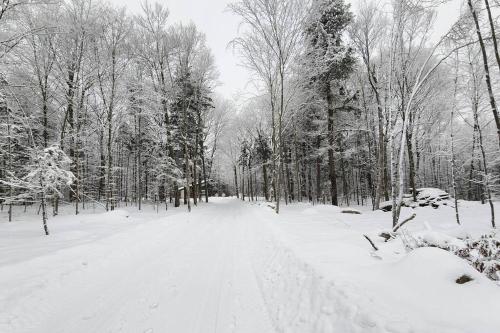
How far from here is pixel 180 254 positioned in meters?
6.99

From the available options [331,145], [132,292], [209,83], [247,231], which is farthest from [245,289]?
[209,83]

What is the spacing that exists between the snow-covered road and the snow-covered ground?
22mm

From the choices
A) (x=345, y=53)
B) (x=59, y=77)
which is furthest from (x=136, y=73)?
(x=345, y=53)

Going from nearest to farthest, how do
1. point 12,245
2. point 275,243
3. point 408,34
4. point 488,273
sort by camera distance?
point 488,273 → point 275,243 → point 12,245 → point 408,34

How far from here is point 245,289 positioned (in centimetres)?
458

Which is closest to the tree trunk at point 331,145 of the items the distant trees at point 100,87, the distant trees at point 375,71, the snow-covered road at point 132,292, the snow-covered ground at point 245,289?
the distant trees at point 375,71

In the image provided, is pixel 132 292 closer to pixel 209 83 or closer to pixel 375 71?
pixel 375 71

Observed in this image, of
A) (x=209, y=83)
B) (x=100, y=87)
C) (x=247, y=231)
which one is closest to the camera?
(x=247, y=231)

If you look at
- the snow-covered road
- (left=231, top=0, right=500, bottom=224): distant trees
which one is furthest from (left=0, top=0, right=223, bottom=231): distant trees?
(left=231, top=0, right=500, bottom=224): distant trees

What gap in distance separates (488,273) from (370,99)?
19.9m

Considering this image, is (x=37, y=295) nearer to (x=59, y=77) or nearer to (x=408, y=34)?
(x=408, y=34)

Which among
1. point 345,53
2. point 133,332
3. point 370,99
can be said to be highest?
point 345,53

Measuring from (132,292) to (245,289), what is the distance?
2.10m

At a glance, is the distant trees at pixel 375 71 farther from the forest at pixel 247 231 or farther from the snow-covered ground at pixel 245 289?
the snow-covered ground at pixel 245 289
